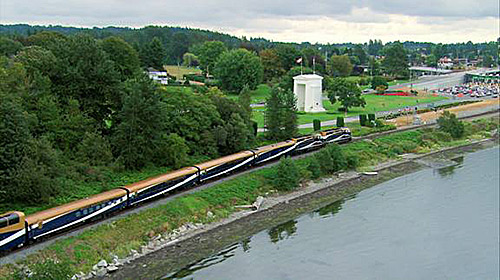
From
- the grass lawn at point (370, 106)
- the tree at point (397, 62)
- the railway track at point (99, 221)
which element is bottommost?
the railway track at point (99, 221)

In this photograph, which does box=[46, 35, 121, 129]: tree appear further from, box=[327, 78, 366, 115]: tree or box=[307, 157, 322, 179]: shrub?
box=[327, 78, 366, 115]: tree

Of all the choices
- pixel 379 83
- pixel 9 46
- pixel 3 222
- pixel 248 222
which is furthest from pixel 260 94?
pixel 3 222

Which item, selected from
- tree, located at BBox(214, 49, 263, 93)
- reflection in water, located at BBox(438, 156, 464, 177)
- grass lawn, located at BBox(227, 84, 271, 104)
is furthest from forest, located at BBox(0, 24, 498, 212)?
tree, located at BBox(214, 49, 263, 93)

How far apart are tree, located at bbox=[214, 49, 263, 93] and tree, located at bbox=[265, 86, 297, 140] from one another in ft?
143

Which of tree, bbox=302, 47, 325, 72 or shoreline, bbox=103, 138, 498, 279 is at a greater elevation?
tree, bbox=302, 47, 325, 72

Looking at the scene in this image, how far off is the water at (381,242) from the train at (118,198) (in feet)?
25.1

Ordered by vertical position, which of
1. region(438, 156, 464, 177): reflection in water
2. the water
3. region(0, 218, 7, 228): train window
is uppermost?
region(0, 218, 7, 228): train window

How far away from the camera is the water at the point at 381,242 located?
114 feet

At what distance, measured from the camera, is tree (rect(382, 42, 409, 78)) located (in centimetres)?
15300

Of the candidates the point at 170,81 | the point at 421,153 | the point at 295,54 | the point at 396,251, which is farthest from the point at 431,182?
the point at 295,54

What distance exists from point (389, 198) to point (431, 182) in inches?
347

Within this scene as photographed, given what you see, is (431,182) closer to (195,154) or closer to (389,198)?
(389,198)

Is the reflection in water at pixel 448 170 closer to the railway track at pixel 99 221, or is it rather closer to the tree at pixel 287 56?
the railway track at pixel 99 221

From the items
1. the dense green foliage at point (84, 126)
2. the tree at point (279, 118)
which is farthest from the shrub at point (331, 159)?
the dense green foliage at point (84, 126)
